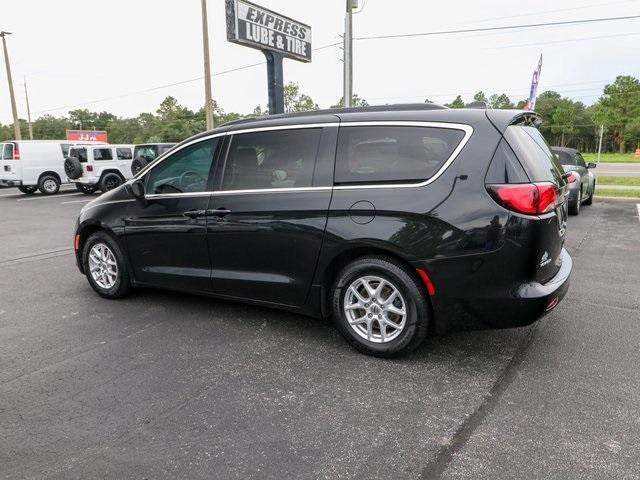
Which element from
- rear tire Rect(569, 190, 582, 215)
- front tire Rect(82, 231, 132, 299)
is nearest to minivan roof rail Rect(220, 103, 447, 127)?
front tire Rect(82, 231, 132, 299)

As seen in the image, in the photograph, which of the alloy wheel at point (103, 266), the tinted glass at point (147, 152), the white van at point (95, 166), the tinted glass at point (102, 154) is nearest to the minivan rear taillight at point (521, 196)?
the alloy wheel at point (103, 266)

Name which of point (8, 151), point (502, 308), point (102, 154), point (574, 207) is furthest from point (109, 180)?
point (502, 308)

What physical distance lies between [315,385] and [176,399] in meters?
0.88

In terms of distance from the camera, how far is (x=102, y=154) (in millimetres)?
16953

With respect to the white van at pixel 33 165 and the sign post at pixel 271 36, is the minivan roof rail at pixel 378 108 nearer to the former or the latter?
the sign post at pixel 271 36

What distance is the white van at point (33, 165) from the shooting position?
658 inches

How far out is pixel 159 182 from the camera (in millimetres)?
4551

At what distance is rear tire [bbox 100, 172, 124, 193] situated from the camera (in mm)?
16859

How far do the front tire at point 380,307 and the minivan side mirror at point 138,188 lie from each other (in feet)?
7.24

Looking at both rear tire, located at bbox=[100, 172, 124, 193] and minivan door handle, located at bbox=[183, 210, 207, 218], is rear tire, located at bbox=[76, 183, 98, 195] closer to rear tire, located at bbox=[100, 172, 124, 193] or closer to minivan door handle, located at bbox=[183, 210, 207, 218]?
rear tire, located at bbox=[100, 172, 124, 193]

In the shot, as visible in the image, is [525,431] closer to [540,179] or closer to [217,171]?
[540,179]

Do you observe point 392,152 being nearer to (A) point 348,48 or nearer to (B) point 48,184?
(A) point 348,48

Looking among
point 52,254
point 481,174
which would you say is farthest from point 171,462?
point 52,254

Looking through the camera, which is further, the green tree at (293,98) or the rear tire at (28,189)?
the green tree at (293,98)
